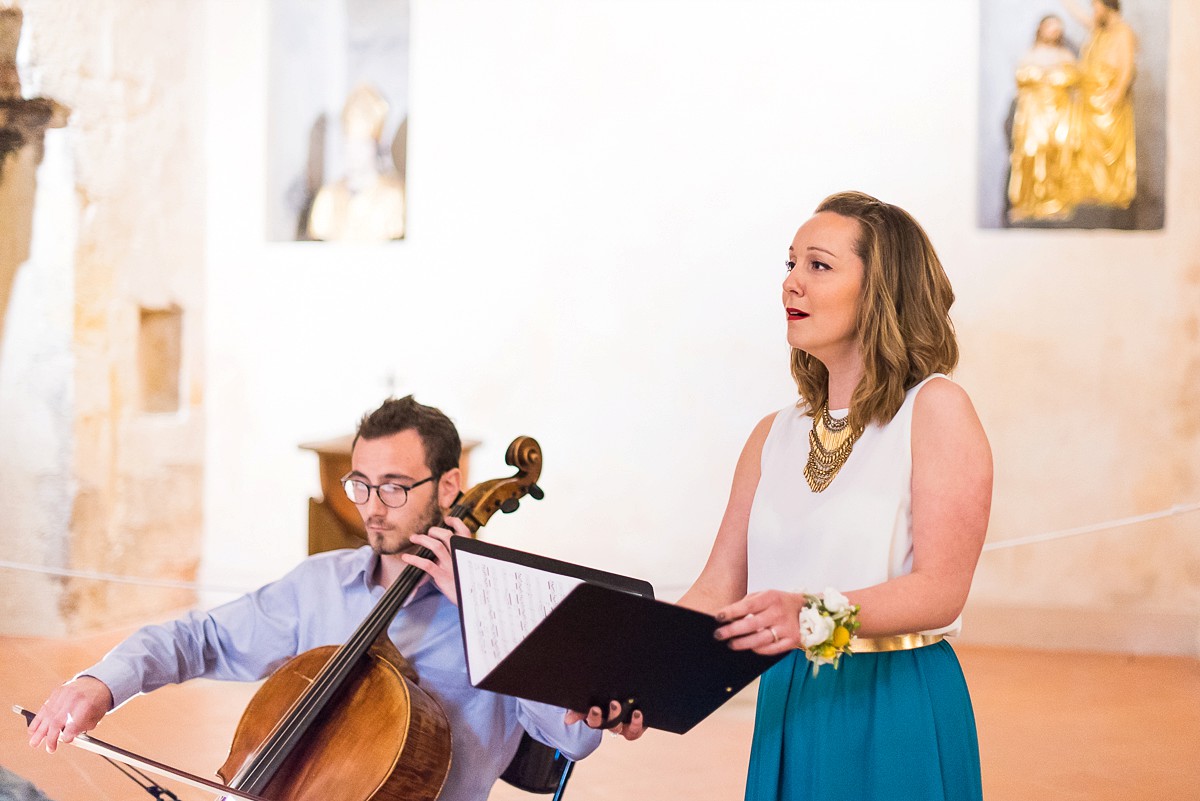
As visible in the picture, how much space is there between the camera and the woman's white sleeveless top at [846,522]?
1.72m

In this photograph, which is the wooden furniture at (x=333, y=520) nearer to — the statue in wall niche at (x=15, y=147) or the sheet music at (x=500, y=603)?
the statue in wall niche at (x=15, y=147)

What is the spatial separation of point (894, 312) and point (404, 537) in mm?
935

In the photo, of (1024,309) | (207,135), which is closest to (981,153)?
(1024,309)

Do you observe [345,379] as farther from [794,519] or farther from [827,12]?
[794,519]

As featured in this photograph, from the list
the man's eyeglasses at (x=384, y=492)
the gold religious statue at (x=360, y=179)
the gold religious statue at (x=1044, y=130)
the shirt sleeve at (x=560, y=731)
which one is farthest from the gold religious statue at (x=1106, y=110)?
the shirt sleeve at (x=560, y=731)

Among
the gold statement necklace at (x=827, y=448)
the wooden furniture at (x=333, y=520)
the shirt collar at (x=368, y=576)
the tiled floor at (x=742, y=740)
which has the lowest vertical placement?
the tiled floor at (x=742, y=740)

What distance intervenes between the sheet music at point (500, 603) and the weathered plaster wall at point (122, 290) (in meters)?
5.32

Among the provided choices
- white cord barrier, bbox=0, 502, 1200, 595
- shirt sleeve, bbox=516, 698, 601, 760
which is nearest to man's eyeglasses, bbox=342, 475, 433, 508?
shirt sleeve, bbox=516, 698, 601, 760

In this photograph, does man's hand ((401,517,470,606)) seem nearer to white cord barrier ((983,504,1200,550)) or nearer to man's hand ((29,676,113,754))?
man's hand ((29,676,113,754))

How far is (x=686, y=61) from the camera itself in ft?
22.7

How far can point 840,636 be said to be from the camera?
4.92 feet

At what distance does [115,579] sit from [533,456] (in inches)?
184

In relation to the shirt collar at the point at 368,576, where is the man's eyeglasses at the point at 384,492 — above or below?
above

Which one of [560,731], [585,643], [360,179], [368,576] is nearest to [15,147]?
[360,179]
